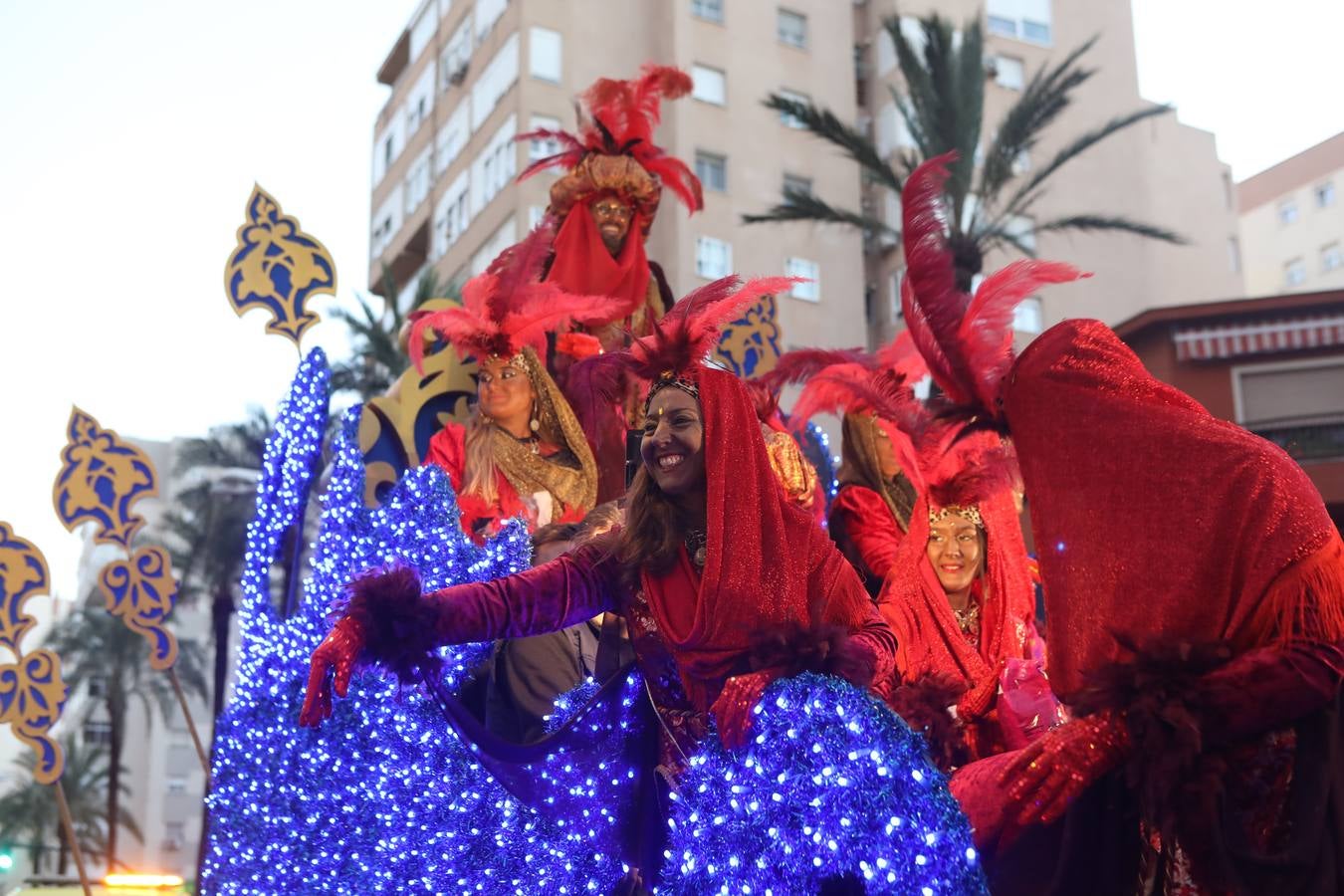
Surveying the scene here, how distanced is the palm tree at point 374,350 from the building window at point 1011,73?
50.0 feet

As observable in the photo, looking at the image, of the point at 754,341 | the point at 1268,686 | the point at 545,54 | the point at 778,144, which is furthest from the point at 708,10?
the point at 1268,686

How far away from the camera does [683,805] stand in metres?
4.23

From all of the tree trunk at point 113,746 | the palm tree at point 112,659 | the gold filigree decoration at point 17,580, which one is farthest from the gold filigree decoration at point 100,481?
the palm tree at point 112,659

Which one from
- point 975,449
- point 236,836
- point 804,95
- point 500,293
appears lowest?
point 236,836

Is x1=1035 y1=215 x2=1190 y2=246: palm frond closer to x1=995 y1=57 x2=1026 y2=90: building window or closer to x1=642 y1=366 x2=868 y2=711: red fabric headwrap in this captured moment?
x1=642 y1=366 x2=868 y2=711: red fabric headwrap

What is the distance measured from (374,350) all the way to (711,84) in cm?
1151

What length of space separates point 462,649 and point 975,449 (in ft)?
7.41

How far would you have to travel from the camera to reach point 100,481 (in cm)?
976

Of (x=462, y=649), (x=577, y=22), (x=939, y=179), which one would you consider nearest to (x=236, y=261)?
(x=462, y=649)

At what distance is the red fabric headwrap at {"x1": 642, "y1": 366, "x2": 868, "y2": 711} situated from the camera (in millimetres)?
4297

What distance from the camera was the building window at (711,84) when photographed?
30344 millimetres

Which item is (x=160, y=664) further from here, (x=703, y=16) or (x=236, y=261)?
(x=703, y=16)

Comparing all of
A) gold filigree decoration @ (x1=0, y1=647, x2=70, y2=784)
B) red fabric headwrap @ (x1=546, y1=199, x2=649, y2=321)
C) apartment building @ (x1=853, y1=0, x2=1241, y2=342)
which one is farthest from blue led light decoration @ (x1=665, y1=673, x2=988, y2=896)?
apartment building @ (x1=853, y1=0, x2=1241, y2=342)

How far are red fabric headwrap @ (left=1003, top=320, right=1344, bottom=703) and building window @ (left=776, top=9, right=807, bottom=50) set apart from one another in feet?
97.7
